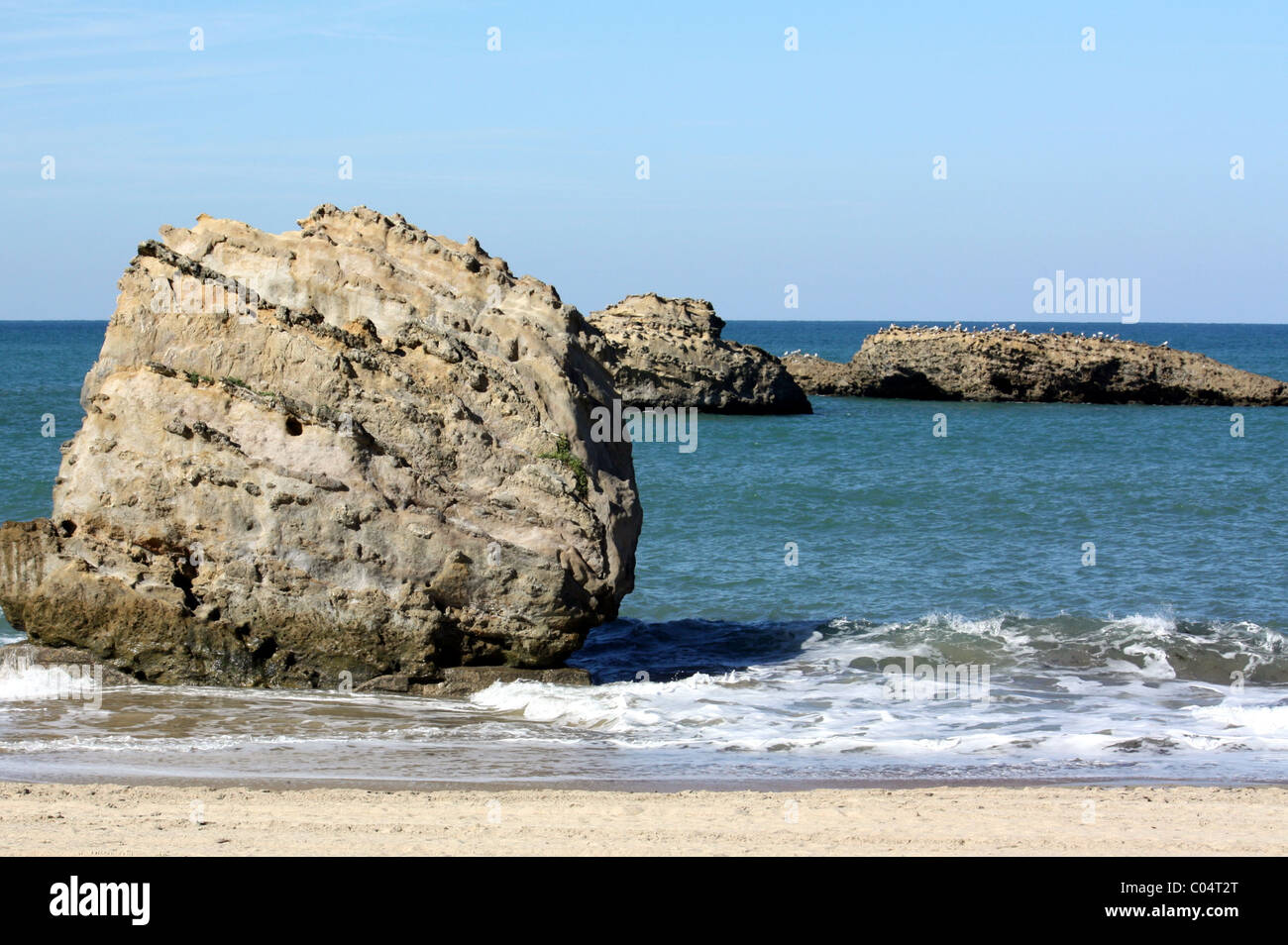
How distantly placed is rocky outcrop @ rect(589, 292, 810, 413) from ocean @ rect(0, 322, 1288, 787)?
16535 millimetres

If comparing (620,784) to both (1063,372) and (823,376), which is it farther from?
(823,376)

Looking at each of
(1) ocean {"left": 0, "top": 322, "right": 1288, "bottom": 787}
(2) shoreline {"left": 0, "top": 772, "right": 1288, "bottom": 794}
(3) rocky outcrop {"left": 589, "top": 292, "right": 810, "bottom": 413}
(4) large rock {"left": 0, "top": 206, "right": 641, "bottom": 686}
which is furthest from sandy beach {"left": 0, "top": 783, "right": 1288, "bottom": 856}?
(3) rocky outcrop {"left": 589, "top": 292, "right": 810, "bottom": 413}

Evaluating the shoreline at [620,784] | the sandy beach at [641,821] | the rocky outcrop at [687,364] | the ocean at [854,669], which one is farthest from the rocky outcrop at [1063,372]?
the sandy beach at [641,821]

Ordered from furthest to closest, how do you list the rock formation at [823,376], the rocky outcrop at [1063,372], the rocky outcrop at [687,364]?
the rock formation at [823,376] → the rocky outcrop at [1063,372] → the rocky outcrop at [687,364]

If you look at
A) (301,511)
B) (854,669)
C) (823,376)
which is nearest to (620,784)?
(301,511)

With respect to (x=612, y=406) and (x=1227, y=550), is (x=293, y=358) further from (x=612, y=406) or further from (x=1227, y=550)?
(x=1227, y=550)

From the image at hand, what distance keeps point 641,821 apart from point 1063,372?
47.9 meters

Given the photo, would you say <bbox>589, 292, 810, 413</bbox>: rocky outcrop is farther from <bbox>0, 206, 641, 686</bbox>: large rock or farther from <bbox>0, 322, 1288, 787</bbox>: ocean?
<bbox>0, 206, 641, 686</bbox>: large rock

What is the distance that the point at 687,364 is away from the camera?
46.4 metres

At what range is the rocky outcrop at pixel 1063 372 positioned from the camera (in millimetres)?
52781

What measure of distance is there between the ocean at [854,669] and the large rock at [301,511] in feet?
1.77

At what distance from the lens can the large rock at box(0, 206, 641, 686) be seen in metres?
11.6

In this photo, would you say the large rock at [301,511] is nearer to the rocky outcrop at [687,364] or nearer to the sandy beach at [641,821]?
the sandy beach at [641,821]
